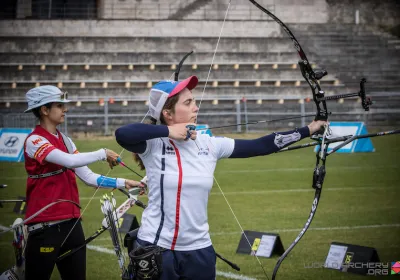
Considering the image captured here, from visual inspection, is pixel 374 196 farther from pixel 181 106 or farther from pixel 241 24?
pixel 241 24

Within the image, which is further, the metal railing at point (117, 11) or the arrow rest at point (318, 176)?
the metal railing at point (117, 11)

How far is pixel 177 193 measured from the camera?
4.05 m

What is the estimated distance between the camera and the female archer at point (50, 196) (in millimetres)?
5031

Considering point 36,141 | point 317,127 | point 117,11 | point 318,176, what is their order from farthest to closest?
1. point 117,11
2. point 36,141
3. point 318,176
4. point 317,127

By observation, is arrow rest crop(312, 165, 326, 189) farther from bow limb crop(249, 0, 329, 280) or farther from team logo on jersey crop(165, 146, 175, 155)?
team logo on jersey crop(165, 146, 175, 155)

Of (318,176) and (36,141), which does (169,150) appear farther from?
(36,141)

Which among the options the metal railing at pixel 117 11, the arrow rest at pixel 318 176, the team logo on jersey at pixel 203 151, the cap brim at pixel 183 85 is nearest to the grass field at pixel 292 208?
the arrow rest at pixel 318 176

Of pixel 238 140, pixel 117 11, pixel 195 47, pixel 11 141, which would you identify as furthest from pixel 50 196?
pixel 117 11

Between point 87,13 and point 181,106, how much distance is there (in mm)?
25430

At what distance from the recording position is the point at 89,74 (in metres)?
27.4

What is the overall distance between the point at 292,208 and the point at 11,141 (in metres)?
10.3

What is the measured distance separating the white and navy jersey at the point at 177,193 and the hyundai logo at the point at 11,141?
1581 centimetres

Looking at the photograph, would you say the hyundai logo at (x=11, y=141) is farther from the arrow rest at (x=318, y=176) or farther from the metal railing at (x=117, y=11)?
the arrow rest at (x=318, y=176)

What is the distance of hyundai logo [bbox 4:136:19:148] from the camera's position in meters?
19.4
